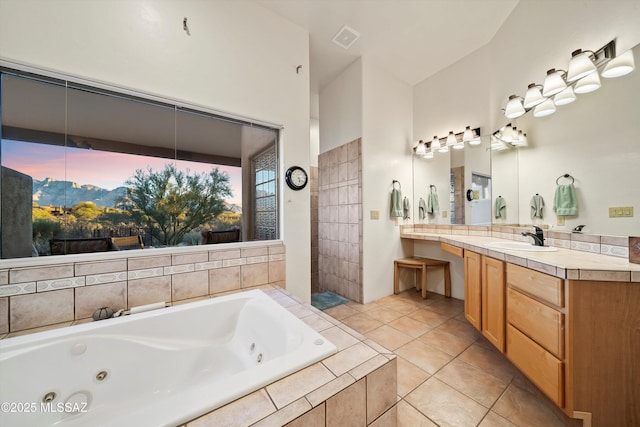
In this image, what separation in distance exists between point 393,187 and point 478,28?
192cm

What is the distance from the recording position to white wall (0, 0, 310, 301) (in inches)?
48.8

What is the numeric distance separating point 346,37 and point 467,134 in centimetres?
185

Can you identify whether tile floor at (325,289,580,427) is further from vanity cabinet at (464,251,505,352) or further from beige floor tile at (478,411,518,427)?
vanity cabinet at (464,251,505,352)

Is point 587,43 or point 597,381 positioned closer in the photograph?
point 597,381

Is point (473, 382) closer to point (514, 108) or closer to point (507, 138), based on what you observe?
point (507, 138)

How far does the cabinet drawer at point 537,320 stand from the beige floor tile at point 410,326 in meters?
0.83

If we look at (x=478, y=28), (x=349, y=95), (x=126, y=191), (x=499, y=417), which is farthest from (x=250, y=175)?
(x=478, y=28)

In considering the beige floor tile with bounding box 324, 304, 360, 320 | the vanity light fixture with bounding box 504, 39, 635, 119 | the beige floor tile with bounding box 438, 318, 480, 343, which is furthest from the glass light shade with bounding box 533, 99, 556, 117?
the beige floor tile with bounding box 324, 304, 360, 320

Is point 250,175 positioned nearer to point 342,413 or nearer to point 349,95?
point 342,413

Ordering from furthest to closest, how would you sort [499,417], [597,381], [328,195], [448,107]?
[328,195], [448,107], [499,417], [597,381]

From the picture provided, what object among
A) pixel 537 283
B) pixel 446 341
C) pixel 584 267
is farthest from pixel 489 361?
pixel 584 267

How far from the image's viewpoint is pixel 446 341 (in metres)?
1.96

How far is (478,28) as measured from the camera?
7.70ft

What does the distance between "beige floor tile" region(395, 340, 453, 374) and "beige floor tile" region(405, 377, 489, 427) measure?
16 centimetres
